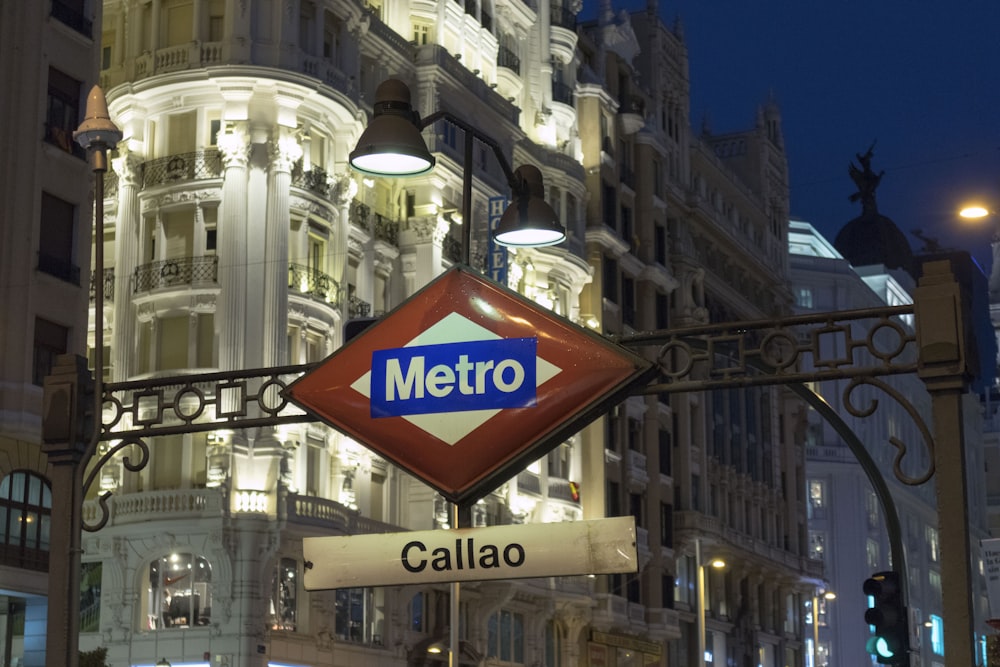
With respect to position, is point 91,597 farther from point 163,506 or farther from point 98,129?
point 98,129

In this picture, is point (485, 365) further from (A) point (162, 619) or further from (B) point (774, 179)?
(B) point (774, 179)

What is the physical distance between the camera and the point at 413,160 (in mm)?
14141

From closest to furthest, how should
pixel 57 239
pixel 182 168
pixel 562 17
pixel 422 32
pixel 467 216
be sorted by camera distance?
1. pixel 467 216
2. pixel 57 239
3. pixel 182 168
4. pixel 422 32
5. pixel 562 17

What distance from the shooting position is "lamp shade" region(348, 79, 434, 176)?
1375cm

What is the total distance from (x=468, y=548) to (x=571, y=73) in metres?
59.0

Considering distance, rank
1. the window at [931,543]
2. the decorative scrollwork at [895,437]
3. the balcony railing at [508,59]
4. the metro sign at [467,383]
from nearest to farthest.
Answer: the decorative scrollwork at [895,437] → the metro sign at [467,383] → the balcony railing at [508,59] → the window at [931,543]

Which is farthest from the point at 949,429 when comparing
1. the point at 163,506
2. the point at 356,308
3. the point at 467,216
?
the point at 356,308

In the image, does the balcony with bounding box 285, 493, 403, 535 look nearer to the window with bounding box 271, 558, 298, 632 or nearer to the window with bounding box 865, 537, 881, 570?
the window with bounding box 271, 558, 298, 632

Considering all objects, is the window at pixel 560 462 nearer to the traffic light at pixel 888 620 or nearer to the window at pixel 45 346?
the window at pixel 45 346

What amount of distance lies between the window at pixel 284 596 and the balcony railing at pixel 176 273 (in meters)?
7.87

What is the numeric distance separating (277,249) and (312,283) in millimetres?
1950

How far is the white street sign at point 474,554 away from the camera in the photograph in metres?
11.6

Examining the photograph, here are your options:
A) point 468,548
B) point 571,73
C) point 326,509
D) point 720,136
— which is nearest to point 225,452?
point 326,509

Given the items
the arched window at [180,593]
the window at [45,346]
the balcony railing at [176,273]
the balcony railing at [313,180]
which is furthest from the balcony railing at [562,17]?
the window at [45,346]
